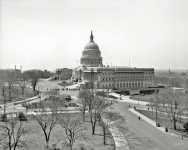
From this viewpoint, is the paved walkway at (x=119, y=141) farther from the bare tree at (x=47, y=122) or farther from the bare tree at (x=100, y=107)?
the bare tree at (x=47, y=122)

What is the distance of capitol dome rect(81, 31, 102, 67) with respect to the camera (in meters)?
109

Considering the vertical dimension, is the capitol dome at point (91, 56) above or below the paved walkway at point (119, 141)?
above

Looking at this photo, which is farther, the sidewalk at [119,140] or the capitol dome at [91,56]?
the capitol dome at [91,56]

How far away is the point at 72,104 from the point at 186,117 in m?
24.1

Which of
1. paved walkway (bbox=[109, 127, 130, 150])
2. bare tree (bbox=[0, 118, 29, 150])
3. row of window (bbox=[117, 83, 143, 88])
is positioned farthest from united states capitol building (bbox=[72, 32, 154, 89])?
bare tree (bbox=[0, 118, 29, 150])

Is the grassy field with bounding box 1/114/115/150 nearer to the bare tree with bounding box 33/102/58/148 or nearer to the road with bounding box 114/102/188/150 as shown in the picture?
the bare tree with bounding box 33/102/58/148

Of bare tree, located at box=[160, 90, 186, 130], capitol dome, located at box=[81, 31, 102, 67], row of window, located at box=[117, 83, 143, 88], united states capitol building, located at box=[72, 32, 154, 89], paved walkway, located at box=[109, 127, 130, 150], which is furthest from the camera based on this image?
capitol dome, located at box=[81, 31, 102, 67]

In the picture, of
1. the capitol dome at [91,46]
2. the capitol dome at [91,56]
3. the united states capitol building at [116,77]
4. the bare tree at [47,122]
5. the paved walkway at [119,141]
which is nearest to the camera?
the paved walkway at [119,141]

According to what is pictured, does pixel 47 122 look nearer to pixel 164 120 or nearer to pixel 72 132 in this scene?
pixel 72 132

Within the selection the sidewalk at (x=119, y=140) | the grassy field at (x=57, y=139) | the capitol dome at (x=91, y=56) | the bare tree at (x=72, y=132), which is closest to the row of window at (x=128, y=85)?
the capitol dome at (x=91, y=56)

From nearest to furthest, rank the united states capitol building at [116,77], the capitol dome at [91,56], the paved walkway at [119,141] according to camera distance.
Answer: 1. the paved walkway at [119,141]
2. the united states capitol building at [116,77]
3. the capitol dome at [91,56]

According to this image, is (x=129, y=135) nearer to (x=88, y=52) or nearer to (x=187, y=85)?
(x=187, y=85)

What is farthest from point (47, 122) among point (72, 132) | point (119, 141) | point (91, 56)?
point (91, 56)

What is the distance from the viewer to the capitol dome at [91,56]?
359ft
